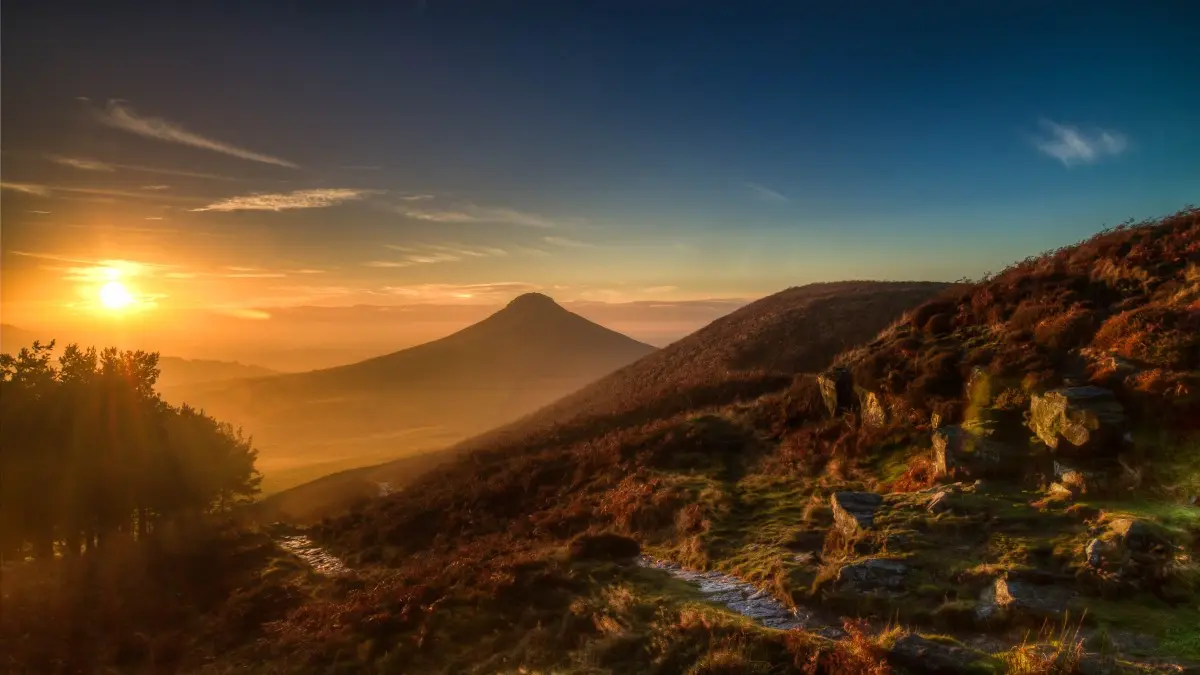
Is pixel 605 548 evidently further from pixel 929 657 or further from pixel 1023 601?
pixel 1023 601

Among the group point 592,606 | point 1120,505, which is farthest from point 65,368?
point 1120,505

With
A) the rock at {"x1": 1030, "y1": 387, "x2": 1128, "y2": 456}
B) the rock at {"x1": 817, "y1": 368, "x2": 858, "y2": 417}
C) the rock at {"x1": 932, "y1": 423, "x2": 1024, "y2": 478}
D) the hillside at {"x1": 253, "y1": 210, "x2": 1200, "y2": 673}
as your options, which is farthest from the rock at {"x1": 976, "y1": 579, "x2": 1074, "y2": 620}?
the rock at {"x1": 817, "y1": 368, "x2": 858, "y2": 417}

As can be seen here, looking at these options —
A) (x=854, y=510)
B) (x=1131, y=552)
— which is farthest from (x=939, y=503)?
(x=1131, y=552)

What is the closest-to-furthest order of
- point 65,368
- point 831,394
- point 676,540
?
point 676,540 < point 831,394 < point 65,368

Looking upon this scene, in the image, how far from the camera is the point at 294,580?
75.3ft

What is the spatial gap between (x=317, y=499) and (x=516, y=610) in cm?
4253

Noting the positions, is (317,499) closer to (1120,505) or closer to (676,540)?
(676,540)

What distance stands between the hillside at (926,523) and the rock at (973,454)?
5 cm

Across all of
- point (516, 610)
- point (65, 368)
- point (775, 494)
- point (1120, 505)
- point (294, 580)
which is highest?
point (65, 368)

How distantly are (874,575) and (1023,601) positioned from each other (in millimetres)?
2437

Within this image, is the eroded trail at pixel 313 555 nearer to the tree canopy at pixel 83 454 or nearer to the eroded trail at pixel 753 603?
the tree canopy at pixel 83 454

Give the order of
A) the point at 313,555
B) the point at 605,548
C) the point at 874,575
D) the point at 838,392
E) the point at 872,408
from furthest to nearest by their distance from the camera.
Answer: the point at 313,555 → the point at 838,392 → the point at 872,408 → the point at 605,548 → the point at 874,575

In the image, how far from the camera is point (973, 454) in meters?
14.7

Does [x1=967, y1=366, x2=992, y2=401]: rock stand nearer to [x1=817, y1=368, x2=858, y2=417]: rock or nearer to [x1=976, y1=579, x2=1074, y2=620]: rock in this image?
[x1=817, y1=368, x2=858, y2=417]: rock
